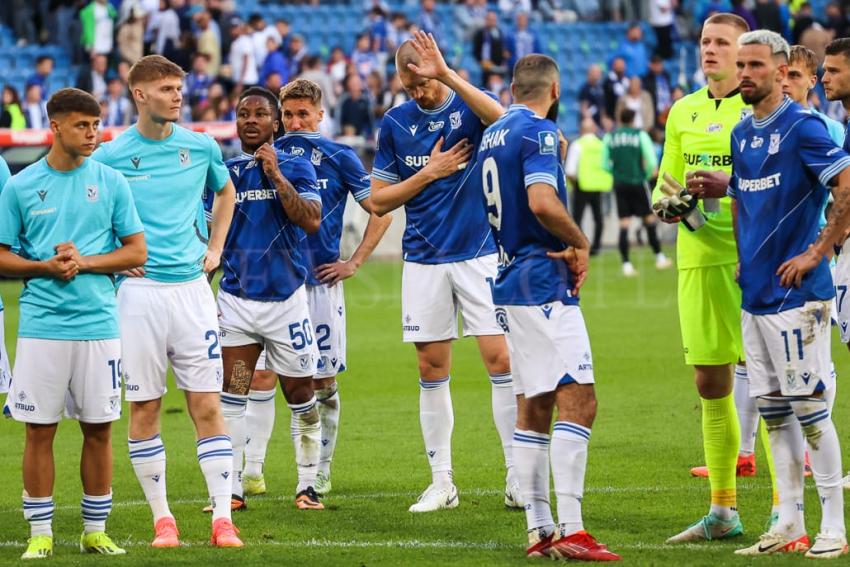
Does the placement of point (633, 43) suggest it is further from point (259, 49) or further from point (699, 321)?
point (699, 321)

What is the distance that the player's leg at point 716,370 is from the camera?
23.6ft

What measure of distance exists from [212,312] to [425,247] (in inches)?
63.7

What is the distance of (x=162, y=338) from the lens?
7.29 metres

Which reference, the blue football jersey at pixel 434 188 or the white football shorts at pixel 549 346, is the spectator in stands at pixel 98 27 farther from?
the white football shorts at pixel 549 346

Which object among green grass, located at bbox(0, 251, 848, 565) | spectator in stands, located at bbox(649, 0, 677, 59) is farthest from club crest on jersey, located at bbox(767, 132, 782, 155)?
spectator in stands, located at bbox(649, 0, 677, 59)

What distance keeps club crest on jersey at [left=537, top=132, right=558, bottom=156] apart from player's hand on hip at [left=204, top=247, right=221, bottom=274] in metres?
2.03

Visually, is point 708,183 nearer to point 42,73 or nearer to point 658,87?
point 42,73

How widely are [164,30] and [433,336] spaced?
18638 mm

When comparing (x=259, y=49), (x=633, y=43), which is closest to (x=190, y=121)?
(x=259, y=49)

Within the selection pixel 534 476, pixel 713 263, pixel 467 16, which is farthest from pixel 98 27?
pixel 534 476

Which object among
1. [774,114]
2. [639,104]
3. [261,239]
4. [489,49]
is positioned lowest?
[261,239]

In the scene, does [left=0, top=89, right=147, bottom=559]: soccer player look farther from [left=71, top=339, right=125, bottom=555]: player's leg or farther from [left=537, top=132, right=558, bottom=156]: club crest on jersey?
[left=537, top=132, right=558, bottom=156]: club crest on jersey

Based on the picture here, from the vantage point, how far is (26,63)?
86.5 ft

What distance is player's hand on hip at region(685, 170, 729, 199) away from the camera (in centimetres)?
718
